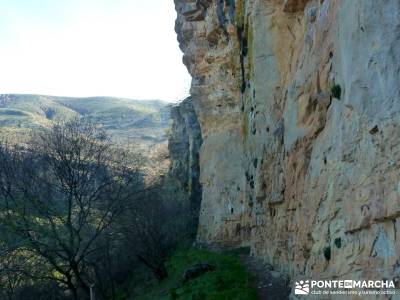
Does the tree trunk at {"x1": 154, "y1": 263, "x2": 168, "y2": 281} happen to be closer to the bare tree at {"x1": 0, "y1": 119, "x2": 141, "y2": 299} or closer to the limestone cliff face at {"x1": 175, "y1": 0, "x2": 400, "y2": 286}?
the bare tree at {"x1": 0, "y1": 119, "x2": 141, "y2": 299}

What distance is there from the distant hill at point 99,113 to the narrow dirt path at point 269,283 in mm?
104481

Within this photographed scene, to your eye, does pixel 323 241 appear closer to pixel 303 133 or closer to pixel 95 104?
pixel 303 133

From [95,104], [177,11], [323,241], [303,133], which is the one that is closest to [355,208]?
[323,241]

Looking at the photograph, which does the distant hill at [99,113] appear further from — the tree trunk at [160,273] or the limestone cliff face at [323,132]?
the limestone cliff face at [323,132]

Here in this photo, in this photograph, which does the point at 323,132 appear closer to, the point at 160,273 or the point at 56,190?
the point at 56,190

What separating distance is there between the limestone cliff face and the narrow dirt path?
1.42 ft

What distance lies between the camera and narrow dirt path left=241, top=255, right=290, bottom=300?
1169 centimetres

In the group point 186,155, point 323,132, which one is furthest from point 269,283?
point 186,155

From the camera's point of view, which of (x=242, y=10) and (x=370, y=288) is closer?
(x=370, y=288)

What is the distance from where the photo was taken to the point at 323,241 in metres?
9.24

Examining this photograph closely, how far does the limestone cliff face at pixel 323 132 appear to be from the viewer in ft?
21.6

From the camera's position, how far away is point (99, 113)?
165250 millimetres

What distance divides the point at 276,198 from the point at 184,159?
29.5 metres

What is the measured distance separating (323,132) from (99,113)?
161 m
